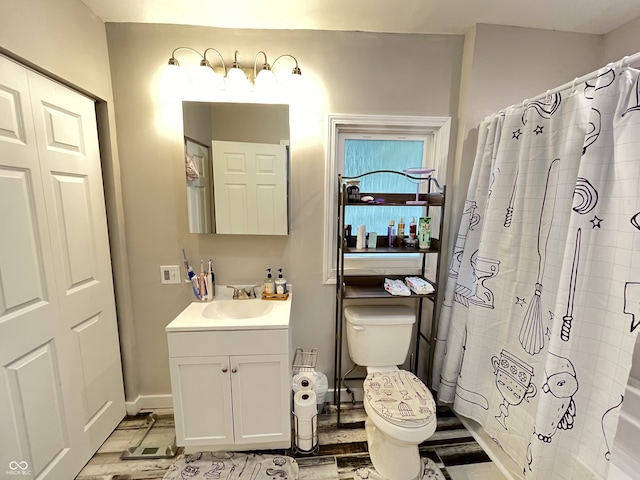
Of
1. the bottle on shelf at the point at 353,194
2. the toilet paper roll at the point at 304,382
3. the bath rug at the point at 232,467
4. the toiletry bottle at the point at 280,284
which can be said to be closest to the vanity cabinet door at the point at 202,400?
the bath rug at the point at 232,467

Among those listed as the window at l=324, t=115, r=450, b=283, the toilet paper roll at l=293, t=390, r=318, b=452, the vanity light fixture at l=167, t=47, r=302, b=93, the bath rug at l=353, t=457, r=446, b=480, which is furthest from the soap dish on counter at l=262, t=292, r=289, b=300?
the vanity light fixture at l=167, t=47, r=302, b=93

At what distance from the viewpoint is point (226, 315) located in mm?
1688

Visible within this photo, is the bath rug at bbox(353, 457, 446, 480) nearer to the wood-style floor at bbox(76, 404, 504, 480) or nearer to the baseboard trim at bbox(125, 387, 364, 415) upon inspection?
the wood-style floor at bbox(76, 404, 504, 480)

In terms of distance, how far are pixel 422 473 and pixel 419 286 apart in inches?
39.1

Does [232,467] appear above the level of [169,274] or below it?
below

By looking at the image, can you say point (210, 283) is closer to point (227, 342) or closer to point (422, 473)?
point (227, 342)

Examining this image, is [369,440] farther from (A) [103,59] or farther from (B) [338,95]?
(A) [103,59]

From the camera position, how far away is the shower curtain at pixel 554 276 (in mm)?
936

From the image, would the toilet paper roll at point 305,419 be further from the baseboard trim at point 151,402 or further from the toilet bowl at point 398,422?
the baseboard trim at point 151,402

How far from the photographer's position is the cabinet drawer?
1.35 metres

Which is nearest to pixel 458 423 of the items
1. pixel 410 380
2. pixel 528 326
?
pixel 410 380

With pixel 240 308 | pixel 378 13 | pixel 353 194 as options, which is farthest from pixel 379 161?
pixel 240 308

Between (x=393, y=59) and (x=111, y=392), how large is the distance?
8.79ft

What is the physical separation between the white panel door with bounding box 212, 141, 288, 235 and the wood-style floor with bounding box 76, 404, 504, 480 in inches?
51.4
